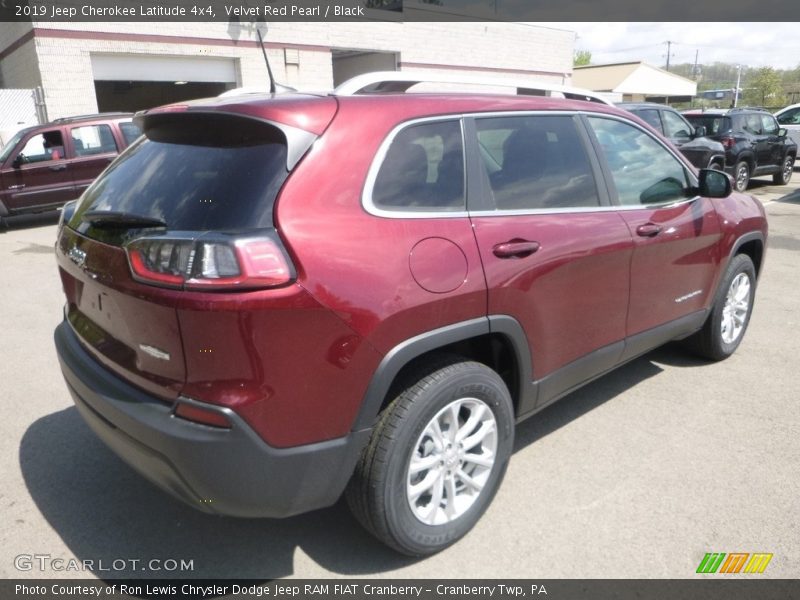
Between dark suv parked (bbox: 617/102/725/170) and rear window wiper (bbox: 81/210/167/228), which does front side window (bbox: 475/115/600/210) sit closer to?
rear window wiper (bbox: 81/210/167/228)

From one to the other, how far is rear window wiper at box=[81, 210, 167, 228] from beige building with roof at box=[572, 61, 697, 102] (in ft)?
171

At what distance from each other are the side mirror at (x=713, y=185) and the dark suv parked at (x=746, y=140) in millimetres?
9729

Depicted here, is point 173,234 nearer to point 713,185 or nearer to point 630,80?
point 713,185

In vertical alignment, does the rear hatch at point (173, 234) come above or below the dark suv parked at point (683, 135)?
above

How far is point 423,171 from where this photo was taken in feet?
8.32

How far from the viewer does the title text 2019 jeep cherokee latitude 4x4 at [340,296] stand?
2.07 meters

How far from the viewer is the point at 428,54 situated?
26.1 metres

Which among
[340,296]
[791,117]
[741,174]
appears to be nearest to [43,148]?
[340,296]

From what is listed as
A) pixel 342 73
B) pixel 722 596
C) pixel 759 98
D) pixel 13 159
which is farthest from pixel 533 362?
pixel 759 98

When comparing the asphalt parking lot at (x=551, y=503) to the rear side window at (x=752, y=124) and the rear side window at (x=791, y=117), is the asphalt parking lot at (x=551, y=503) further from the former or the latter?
the rear side window at (x=791, y=117)

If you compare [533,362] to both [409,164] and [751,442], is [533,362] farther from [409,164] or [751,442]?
[751,442]

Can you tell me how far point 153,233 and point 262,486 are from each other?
0.93 m

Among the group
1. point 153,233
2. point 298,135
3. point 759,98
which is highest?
point 298,135

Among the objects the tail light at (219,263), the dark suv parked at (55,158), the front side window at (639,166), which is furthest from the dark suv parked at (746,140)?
the tail light at (219,263)
